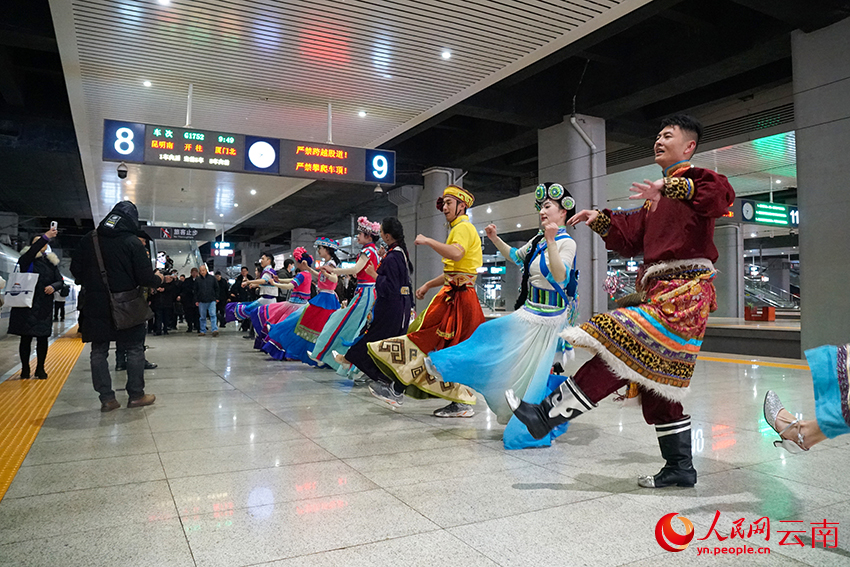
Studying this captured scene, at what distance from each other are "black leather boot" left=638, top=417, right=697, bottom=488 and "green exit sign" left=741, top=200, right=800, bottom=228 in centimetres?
1410

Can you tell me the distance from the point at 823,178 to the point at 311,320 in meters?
6.33

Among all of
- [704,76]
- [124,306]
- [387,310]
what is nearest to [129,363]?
[124,306]

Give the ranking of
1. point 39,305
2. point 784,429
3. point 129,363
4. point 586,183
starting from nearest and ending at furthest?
point 784,429, point 129,363, point 39,305, point 586,183

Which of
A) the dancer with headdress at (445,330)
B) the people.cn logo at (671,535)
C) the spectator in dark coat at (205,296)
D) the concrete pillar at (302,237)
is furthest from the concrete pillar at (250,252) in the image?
the people.cn logo at (671,535)

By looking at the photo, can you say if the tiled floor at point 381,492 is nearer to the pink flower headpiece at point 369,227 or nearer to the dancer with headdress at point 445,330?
the dancer with headdress at point 445,330

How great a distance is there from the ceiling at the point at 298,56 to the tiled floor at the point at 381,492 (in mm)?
4709

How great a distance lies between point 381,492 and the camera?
8.28 feet

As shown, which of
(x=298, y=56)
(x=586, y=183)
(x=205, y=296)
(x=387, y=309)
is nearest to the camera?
(x=387, y=309)

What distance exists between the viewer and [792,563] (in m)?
1.82

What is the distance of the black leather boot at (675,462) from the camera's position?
2598 millimetres

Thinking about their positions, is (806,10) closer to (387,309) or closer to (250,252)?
(387,309)

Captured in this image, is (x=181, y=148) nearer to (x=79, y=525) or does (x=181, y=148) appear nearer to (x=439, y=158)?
(x=439, y=158)

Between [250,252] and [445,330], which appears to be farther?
[250,252]

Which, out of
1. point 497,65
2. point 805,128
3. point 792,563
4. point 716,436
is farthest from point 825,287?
point 792,563
